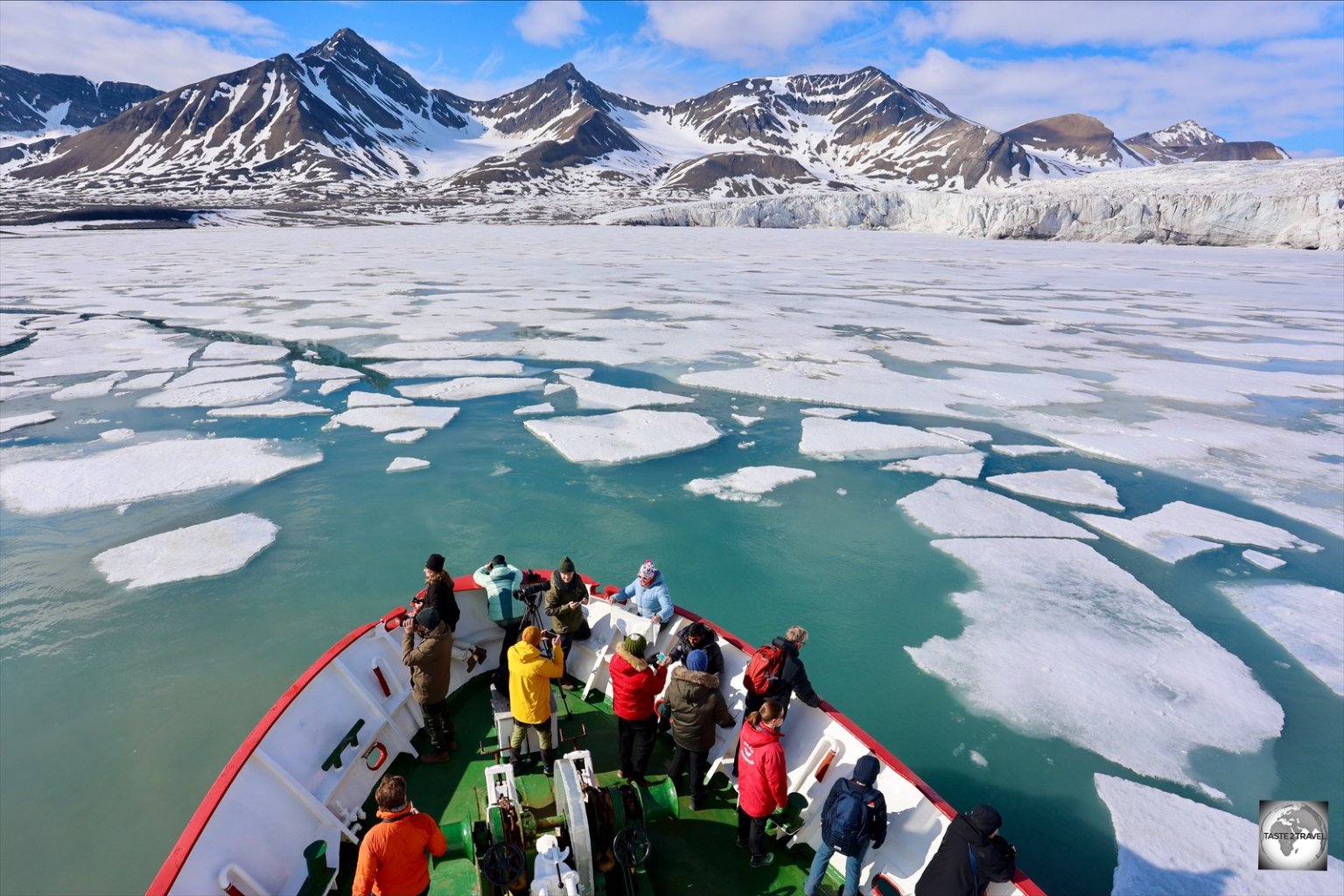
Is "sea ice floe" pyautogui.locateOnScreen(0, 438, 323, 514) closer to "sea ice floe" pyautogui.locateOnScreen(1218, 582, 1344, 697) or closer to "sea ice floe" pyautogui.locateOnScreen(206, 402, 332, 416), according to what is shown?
"sea ice floe" pyautogui.locateOnScreen(206, 402, 332, 416)

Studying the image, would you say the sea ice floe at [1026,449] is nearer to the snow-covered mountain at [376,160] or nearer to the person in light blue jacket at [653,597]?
the person in light blue jacket at [653,597]

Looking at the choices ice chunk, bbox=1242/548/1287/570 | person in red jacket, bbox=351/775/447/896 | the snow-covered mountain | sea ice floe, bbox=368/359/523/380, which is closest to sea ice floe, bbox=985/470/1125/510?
ice chunk, bbox=1242/548/1287/570

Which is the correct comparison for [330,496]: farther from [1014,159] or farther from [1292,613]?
[1014,159]

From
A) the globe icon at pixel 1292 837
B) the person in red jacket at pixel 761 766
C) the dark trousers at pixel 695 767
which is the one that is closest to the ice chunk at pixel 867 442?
the globe icon at pixel 1292 837

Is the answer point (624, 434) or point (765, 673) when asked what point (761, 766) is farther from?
point (624, 434)

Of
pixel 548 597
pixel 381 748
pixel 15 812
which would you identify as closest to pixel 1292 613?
pixel 548 597

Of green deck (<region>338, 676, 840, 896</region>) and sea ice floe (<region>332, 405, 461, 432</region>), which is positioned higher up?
sea ice floe (<region>332, 405, 461, 432</region>)
